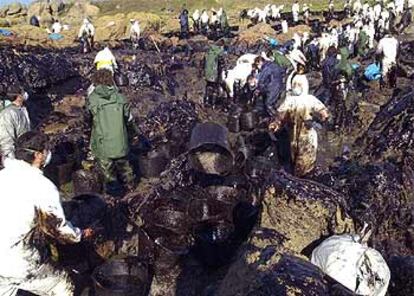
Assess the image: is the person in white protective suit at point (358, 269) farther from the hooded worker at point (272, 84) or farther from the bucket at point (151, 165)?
the hooded worker at point (272, 84)

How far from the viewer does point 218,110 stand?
12.9m

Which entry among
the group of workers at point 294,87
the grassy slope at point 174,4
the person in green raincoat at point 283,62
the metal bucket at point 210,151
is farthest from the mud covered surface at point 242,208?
the grassy slope at point 174,4

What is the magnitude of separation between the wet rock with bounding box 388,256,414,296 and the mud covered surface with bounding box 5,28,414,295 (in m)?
0.01

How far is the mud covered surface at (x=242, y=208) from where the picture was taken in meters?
4.39

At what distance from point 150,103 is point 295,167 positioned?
6029 mm

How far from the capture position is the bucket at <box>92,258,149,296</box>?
192 inches

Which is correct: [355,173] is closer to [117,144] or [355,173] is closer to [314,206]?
[314,206]

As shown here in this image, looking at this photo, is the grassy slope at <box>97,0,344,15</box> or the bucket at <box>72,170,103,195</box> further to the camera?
the grassy slope at <box>97,0,344,15</box>

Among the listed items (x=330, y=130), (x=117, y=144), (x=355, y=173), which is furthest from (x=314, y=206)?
(x=330, y=130)

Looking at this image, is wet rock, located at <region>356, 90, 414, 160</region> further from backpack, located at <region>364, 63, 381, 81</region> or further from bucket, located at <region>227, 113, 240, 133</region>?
backpack, located at <region>364, 63, 381, 81</region>

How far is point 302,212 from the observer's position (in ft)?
16.0

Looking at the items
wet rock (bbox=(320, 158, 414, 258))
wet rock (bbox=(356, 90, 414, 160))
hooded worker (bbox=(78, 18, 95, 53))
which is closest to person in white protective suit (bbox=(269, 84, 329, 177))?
wet rock (bbox=(320, 158, 414, 258))

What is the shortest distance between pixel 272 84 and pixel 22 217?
7711 millimetres

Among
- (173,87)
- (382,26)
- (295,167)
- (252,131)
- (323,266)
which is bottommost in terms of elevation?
(382,26)
